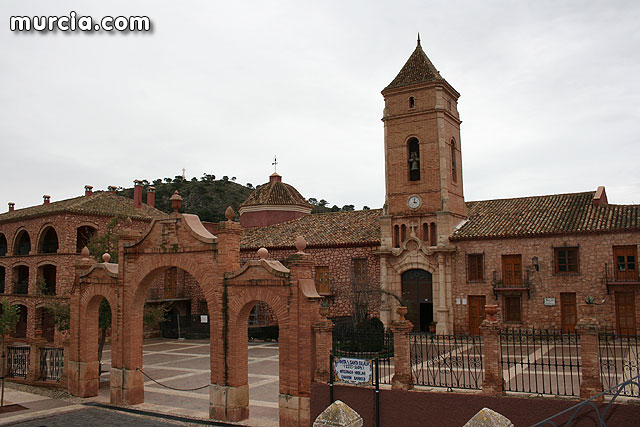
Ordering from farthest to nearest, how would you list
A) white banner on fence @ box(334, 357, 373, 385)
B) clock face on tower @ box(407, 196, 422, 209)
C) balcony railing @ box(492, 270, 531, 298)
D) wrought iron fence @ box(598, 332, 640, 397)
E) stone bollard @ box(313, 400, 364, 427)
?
clock face on tower @ box(407, 196, 422, 209) → balcony railing @ box(492, 270, 531, 298) → white banner on fence @ box(334, 357, 373, 385) → wrought iron fence @ box(598, 332, 640, 397) → stone bollard @ box(313, 400, 364, 427)

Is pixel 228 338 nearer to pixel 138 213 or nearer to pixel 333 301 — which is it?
pixel 333 301

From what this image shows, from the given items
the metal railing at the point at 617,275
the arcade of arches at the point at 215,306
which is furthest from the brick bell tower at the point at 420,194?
the arcade of arches at the point at 215,306

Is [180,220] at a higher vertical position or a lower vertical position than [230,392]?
higher

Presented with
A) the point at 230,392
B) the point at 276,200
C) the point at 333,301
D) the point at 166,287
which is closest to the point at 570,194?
the point at 333,301

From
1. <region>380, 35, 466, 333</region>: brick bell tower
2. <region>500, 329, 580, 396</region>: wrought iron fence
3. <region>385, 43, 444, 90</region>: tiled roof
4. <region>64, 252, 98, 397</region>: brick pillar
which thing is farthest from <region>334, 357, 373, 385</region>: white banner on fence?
<region>385, 43, 444, 90</region>: tiled roof

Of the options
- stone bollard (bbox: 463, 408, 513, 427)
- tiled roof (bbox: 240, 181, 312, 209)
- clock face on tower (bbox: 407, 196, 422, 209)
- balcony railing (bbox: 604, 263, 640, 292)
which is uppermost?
tiled roof (bbox: 240, 181, 312, 209)

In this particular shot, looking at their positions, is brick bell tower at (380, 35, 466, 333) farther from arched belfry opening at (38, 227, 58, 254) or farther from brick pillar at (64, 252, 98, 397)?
arched belfry opening at (38, 227, 58, 254)

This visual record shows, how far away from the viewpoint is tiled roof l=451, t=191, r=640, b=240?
75.8 ft

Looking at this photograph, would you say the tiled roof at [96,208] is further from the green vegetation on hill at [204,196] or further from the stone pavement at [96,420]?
the green vegetation on hill at [204,196]

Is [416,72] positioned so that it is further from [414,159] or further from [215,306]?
[215,306]

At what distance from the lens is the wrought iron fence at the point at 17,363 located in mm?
18469

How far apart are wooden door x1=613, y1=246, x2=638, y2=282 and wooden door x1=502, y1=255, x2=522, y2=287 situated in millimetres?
4003

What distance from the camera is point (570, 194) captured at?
27047 mm

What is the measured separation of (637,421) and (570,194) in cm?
2066
